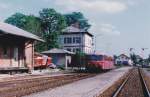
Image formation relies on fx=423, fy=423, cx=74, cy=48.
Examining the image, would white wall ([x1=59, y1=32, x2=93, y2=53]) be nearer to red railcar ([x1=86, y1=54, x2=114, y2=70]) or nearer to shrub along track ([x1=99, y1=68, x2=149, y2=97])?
red railcar ([x1=86, y1=54, x2=114, y2=70])

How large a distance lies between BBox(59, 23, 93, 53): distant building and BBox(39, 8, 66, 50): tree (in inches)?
145

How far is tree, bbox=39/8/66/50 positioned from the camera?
323ft

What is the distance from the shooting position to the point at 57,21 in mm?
102312

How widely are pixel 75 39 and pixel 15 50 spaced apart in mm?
64774

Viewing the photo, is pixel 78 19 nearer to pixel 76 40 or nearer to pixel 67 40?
pixel 67 40

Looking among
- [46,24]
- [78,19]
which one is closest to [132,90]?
[46,24]

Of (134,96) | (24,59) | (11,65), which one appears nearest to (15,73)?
(11,65)

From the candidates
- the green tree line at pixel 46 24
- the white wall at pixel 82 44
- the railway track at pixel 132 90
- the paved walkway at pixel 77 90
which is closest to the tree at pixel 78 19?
the white wall at pixel 82 44

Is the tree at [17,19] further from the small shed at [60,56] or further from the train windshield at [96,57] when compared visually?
the train windshield at [96,57]

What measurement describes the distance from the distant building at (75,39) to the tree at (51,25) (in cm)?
368

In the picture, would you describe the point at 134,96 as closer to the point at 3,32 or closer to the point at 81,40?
the point at 3,32

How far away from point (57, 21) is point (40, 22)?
4418 millimetres

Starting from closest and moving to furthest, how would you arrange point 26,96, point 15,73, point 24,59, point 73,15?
point 26,96 < point 15,73 < point 24,59 < point 73,15

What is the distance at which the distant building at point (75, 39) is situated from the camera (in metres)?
106
